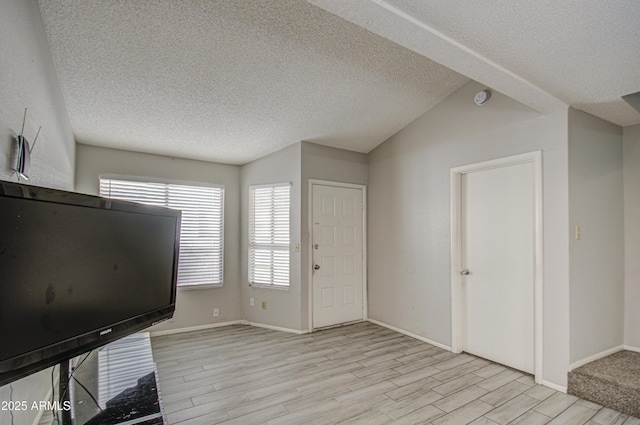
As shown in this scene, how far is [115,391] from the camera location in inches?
67.4

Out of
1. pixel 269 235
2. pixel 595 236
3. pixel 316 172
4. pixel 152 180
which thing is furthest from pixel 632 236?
pixel 152 180

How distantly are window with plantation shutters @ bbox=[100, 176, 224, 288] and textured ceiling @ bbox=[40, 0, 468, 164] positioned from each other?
504 mm

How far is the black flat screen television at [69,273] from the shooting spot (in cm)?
96

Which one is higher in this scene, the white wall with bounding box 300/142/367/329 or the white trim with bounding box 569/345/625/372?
the white wall with bounding box 300/142/367/329

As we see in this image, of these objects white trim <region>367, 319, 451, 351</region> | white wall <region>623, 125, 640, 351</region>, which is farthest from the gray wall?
white wall <region>623, 125, 640, 351</region>

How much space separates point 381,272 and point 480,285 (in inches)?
57.0

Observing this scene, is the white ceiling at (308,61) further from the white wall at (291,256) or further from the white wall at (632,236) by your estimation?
the white wall at (291,256)

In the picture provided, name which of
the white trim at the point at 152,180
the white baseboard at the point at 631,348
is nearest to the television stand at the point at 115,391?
the white trim at the point at 152,180

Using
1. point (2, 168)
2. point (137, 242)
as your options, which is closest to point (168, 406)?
point (137, 242)

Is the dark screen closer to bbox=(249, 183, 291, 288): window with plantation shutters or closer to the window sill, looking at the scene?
bbox=(249, 183, 291, 288): window with plantation shutters

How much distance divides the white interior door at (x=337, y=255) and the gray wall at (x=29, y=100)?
287cm

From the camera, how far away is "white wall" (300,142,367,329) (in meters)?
4.35

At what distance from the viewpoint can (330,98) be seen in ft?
11.5

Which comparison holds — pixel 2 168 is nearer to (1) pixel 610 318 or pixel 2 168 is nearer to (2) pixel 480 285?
(2) pixel 480 285
